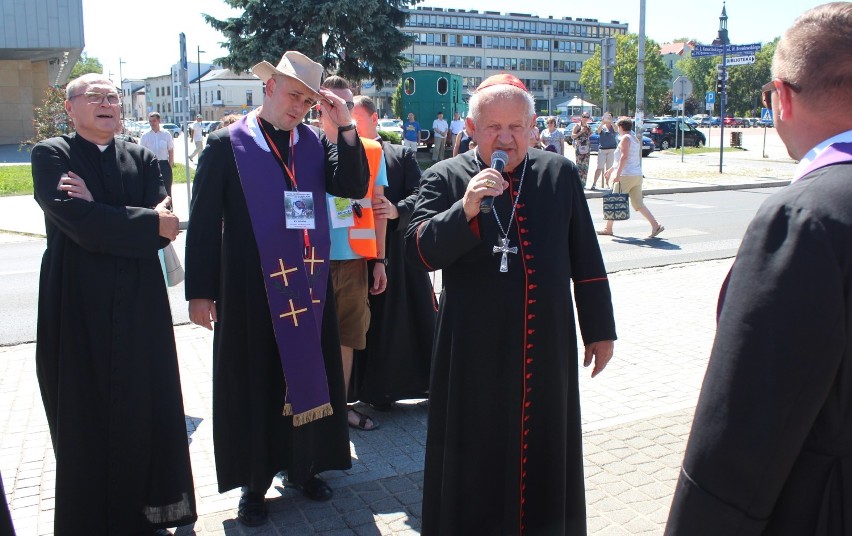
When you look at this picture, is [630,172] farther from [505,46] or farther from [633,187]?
[505,46]

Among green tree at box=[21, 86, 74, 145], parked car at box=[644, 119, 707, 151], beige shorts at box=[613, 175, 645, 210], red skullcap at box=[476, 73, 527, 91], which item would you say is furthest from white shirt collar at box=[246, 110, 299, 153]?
parked car at box=[644, 119, 707, 151]

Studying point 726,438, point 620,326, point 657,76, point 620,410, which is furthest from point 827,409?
point 657,76

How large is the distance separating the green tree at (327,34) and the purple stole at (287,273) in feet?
85.9

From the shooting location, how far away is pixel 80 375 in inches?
136

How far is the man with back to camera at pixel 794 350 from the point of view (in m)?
1.54

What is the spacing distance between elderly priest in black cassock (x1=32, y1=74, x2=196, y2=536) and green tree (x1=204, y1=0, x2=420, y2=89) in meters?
26.3

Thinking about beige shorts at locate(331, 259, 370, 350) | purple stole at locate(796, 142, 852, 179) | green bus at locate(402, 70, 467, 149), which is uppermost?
green bus at locate(402, 70, 467, 149)

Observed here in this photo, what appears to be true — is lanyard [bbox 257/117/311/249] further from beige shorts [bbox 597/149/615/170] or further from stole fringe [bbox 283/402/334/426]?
beige shorts [bbox 597/149/615/170]

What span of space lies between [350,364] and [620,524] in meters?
1.86

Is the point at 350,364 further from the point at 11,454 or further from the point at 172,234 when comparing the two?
the point at 11,454

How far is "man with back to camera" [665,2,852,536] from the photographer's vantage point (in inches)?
60.6

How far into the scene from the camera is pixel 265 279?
12.3ft

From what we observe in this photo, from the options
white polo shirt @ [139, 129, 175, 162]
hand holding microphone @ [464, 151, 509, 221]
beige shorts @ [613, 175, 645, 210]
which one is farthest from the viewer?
white polo shirt @ [139, 129, 175, 162]

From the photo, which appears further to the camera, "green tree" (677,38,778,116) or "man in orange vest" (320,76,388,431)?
"green tree" (677,38,778,116)
